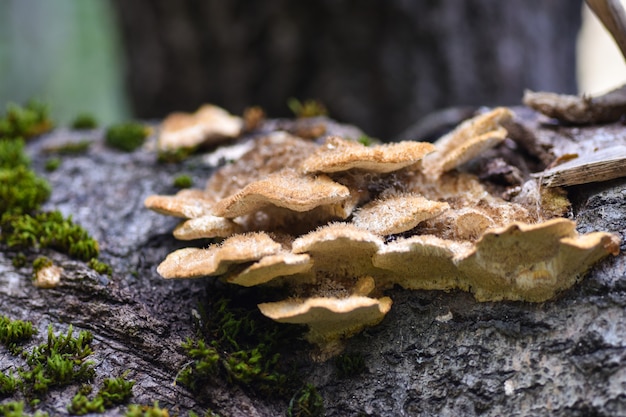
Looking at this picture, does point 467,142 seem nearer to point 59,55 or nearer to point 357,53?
point 357,53

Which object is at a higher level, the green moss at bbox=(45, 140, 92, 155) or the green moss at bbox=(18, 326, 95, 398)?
the green moss at bbox=(45, 140, 92, 155)

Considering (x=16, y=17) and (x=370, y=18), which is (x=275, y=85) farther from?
(x=16, y=17)

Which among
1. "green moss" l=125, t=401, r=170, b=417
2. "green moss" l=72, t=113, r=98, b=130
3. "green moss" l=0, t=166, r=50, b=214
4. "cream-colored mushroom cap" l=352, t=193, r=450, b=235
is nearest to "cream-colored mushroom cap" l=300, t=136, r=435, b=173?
"cream-colored mushroom cap" l=352, t=193, r=450, b=235

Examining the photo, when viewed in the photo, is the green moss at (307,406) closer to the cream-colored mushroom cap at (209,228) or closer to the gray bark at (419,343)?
the gray bark at (419,343)

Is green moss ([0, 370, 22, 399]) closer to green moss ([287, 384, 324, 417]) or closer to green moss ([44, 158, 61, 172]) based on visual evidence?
green moss ([287, 384, 324, 417])

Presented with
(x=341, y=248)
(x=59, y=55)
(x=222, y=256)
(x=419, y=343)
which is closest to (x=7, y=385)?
(x=222, y=256)

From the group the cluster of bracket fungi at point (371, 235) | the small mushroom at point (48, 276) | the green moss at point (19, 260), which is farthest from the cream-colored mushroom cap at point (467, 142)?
the green moss at point (19, 260)
